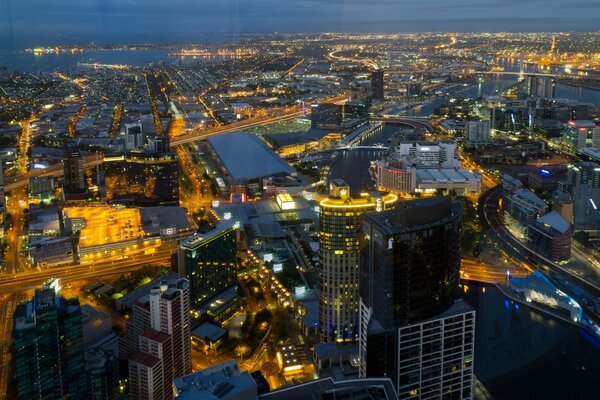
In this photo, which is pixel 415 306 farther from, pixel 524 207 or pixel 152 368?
pixel 524 207

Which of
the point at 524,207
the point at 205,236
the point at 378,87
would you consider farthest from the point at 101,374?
the point at 378,87

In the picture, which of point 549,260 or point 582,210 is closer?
point 549,260

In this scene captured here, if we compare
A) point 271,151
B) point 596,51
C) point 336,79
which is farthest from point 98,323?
point 596,51

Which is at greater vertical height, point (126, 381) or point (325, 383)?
point (325, 383)

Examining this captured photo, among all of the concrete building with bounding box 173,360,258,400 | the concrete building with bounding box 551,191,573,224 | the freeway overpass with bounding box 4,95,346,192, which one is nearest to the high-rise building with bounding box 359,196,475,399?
the concrete building with bounding box 173,360,258,400

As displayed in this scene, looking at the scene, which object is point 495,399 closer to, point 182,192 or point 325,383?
point 325,383

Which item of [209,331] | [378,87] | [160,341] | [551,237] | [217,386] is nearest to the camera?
[217,386]

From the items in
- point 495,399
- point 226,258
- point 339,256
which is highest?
point 339,256
